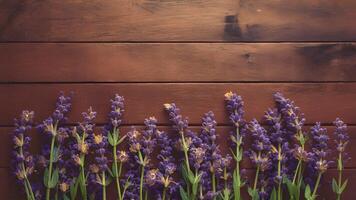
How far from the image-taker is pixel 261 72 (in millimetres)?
1859

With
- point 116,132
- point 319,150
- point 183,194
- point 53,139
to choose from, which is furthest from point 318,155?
point 53,139

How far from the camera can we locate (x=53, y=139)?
176cm

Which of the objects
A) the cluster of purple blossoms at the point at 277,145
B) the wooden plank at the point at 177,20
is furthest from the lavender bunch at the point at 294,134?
the wooden plank at the point at 177,20

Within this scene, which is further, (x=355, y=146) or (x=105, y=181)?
(x=355, y=146)

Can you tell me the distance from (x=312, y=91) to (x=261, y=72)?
0.20m

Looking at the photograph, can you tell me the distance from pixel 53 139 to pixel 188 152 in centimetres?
46

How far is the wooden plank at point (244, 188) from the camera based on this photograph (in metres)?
1.80

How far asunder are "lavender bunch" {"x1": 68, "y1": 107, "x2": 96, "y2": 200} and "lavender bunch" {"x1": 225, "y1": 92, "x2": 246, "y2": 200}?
18.5 inches

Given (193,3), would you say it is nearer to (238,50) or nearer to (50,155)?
(238,50)

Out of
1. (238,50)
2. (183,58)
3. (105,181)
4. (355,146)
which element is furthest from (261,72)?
(105,181)

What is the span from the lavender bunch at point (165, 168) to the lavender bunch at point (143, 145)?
33 millimetres

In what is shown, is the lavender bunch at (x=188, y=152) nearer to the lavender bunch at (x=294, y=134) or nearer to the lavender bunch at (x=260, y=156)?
the lavender bunch at (x=260, y=156)

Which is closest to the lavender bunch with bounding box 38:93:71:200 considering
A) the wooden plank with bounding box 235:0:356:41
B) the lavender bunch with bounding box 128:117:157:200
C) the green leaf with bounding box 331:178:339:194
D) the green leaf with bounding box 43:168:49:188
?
the green leaf with bounding box 43:168:49:188

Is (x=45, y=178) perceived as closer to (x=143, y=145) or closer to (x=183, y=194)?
(x=143, y=145)
